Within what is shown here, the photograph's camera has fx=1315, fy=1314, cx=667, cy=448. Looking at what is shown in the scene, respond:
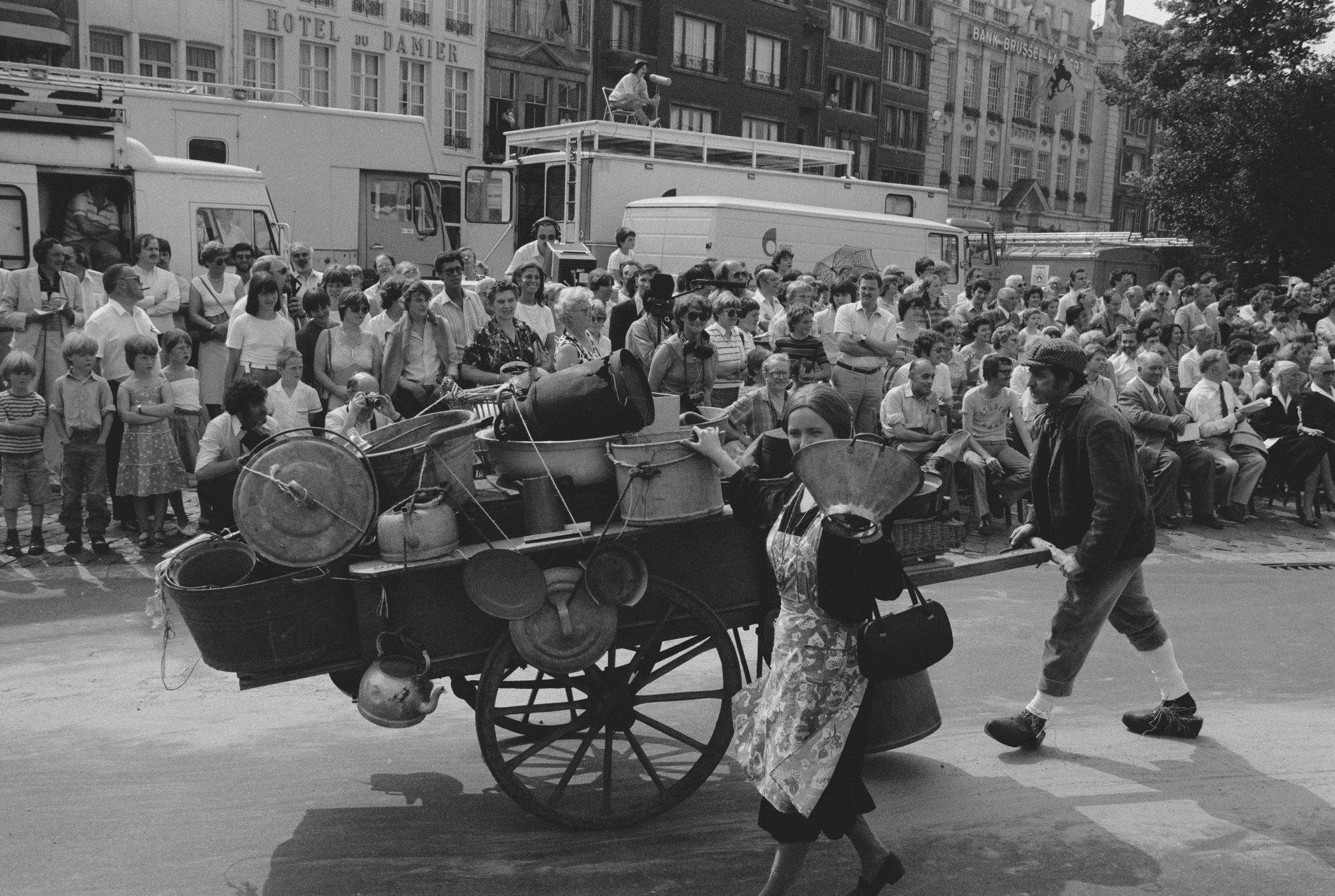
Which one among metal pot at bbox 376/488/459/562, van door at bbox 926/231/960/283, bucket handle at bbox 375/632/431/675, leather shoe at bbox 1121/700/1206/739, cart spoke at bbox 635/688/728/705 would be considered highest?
van door at bbox 926/231/960/283

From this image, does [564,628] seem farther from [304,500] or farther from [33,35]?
[33,35]

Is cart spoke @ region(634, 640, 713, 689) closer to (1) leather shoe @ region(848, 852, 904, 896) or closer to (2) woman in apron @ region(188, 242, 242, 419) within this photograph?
(1) leather shoe @ region(848, 852, 904, 896)

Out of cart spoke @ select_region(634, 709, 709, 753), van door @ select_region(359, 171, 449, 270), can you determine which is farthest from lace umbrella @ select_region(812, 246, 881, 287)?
cart spoke @ select_region(634, 709, 709, 753)

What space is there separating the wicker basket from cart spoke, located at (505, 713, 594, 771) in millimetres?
1437

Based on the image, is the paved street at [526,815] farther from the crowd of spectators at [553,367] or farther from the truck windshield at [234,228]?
the truck windshield at [234,228]

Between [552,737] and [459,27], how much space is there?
3167 cm

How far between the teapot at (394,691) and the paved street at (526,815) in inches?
23.7

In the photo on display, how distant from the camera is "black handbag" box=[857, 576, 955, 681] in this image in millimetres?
4168

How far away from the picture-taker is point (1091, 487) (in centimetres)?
575

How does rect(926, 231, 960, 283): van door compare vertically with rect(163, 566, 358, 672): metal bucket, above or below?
above

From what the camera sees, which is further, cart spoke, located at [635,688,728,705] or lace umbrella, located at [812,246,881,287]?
lace umbrella, located at [812,246,881,287]

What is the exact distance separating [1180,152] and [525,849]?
1252 inches

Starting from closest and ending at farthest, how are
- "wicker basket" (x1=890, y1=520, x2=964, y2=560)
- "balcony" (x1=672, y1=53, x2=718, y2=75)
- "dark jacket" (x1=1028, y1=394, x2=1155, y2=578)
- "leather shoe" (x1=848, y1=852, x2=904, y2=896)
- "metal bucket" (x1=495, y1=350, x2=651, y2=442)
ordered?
1. "leather shoe" (x1=848, y1=852, x2=904, y2=896)
2. "metal bucket" (x1=495, y1=350, x2=651, y2=442)
3. "wicker basket" (x1=890, y1=520, x2=964, y2=560)
4. "dark jacket" (x1=1028, y1=394, x2=1155, y2=578)
5. "balcony" (x1=672, y1=53, x2=718, y2=75)

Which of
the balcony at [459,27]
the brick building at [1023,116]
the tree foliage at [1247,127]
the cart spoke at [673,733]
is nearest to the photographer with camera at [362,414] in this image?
the cart spoke at [673,733]
